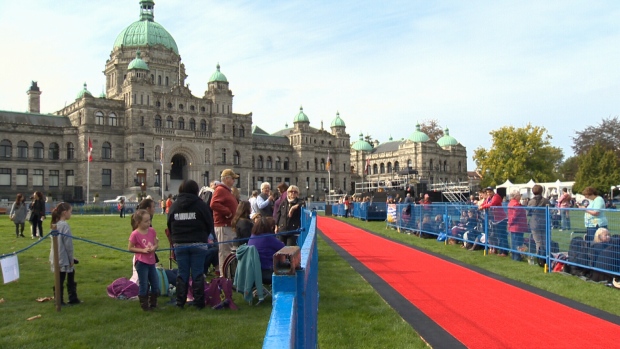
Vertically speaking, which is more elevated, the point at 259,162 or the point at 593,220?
the point at 259,162

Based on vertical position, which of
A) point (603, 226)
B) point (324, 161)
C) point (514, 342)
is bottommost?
point (514, 342)

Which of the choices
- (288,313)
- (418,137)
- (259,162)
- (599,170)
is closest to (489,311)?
(288,313)

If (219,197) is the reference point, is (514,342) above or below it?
below

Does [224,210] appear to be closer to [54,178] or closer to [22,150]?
[54,178]

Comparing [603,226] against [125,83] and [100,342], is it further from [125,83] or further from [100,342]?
[125,83]

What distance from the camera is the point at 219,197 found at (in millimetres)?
10359

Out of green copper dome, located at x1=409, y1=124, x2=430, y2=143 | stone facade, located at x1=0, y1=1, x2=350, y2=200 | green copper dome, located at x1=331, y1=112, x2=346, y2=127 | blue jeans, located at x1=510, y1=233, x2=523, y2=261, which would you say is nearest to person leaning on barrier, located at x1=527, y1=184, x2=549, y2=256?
blue jeans, located at x1=510, y1=233, x2=523, y2=261

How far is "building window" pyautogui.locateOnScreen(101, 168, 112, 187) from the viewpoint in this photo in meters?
65.6

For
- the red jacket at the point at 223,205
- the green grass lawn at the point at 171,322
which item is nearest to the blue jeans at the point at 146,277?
the green grass lawn at the point at 171,322

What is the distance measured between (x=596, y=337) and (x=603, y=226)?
15.8 ft

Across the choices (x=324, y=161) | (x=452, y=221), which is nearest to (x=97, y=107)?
(x=324, y=161)

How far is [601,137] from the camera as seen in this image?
66.5 meters

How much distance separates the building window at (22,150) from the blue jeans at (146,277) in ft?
208

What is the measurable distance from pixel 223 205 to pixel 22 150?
62.7 metres
